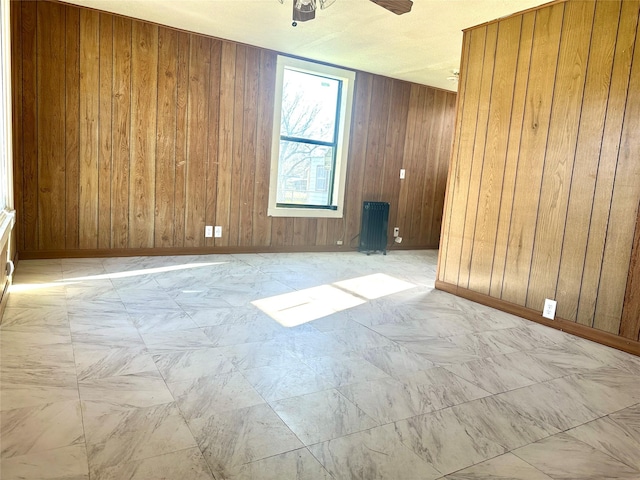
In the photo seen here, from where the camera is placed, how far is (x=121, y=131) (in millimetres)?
4324

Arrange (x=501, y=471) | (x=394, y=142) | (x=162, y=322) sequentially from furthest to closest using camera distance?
(x=394, y=142)
(x=162, y=322)
(x=501, y=471)

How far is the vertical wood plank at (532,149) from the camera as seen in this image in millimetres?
3174

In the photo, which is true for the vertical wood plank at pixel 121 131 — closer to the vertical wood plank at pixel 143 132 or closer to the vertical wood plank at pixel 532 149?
the vertical wood plank at pixel 143 132

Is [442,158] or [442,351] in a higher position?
[442,158]

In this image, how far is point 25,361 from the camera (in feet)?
6.72

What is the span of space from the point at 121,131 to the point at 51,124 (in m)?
0.59

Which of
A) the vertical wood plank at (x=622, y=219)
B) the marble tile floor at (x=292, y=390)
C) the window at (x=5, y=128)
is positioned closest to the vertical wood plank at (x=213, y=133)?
the marble tile floor at (x=292, y=390)

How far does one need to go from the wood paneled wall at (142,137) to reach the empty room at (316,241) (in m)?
0.02

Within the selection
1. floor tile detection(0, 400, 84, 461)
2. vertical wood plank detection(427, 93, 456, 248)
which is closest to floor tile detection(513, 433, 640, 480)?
floor tile detection(0, 400, 84, 461)

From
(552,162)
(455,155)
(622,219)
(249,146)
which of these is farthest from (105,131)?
(622,219)

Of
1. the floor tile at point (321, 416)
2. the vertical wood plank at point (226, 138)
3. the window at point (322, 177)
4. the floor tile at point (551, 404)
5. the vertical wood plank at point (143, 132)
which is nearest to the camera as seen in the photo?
the floor tile at point (321, 416)

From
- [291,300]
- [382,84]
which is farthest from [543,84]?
[382,84]

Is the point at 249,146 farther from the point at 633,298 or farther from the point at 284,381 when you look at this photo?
the point at 633,298

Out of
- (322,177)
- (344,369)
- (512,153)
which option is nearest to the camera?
(344,369)
